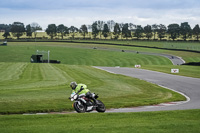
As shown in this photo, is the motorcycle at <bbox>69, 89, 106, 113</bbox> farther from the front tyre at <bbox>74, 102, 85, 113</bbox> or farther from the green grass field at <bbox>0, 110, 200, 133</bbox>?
the green grass field at <bbox>0, 110, 200, 133</bbox>

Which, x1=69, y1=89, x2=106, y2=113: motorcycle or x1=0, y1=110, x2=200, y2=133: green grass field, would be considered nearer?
x1=0, y1=110, x2=200, y2=133: green grass field

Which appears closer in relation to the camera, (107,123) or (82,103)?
(107,123)

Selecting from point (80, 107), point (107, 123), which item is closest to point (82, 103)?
point (80, 107)

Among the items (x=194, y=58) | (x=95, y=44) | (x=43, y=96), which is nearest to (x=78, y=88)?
(x=43, y=96)

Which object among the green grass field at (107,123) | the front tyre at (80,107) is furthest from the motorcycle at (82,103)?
the green grass field at (107,123)

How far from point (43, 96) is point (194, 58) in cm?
7711

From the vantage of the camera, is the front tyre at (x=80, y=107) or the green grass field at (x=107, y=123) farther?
the front tyre at (x=80, y=107)

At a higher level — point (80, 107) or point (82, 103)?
point (82, 103)

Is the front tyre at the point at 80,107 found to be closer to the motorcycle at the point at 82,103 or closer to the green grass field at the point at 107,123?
the motorcycle at the point at 82,103

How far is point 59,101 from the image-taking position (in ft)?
67.6

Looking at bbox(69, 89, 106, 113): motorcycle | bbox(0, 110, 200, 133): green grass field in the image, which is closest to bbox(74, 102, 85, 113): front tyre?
bbox(69, 89, 106, 113): motorcycle

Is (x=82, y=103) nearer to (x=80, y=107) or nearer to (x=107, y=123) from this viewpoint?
(x=80, y=107)

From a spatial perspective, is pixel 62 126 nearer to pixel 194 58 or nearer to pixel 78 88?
pixel 78 88

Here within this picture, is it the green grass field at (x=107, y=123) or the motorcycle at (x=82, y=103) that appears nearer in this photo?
the green grass field at (x=107, y=123)
